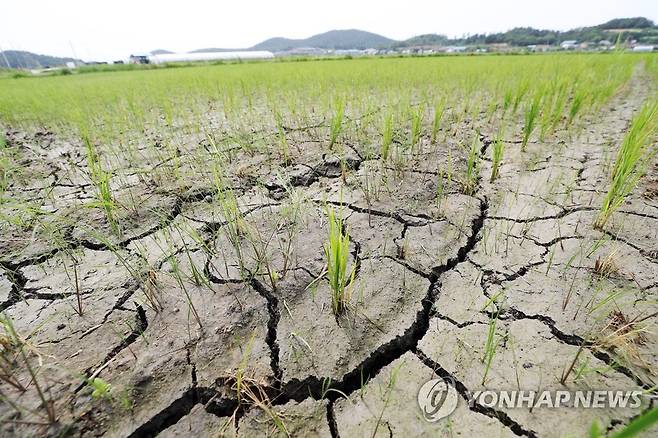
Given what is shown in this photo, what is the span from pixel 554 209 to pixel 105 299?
6.97 ft

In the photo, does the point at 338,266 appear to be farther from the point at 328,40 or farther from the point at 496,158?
the point at 328,40

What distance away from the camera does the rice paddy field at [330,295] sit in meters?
0.87

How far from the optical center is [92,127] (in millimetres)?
3168

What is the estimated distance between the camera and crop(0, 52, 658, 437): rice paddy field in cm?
87

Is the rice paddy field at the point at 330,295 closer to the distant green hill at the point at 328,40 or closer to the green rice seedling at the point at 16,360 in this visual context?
the green rice seedling at the point at 16,360

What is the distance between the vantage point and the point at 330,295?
122 centimetres

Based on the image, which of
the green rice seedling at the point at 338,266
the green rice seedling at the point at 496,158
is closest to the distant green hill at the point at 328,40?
the green rice seedling at the point at 496,158

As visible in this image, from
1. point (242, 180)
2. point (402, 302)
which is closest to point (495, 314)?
point (402, 302)

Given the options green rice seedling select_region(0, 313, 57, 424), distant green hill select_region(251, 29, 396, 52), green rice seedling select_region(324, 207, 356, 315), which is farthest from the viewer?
distant green hill select_region(251, 29, 396, 52)

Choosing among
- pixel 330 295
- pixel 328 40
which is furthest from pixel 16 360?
pixel 328 40

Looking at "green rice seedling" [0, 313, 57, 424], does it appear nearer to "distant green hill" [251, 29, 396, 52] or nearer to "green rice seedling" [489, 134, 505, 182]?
"green rice seedling" [489, 134, 505, 182]

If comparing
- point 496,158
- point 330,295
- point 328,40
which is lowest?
point 330,295

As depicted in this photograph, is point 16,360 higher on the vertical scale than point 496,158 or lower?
lower

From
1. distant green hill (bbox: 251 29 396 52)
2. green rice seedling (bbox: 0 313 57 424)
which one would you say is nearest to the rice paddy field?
green rice seedling (bbox: 0 313 57 424)
